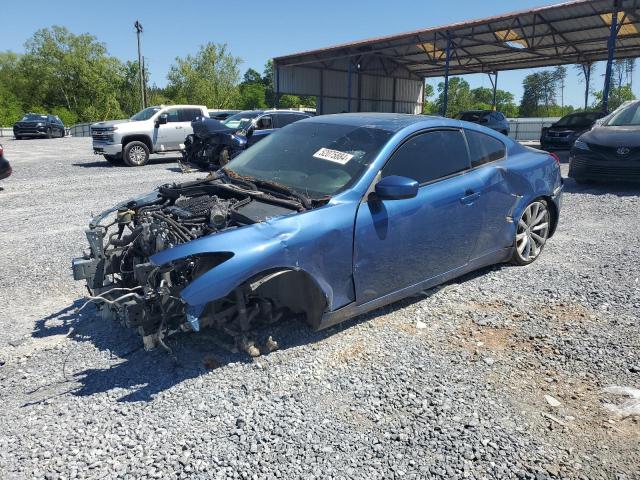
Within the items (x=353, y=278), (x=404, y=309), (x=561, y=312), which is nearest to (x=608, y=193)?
(x=561, y=312)

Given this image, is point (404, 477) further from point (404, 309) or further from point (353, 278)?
point (404, 309)

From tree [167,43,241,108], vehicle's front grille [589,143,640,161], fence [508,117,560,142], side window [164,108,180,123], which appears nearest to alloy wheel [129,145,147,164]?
side window [164,108,180,123]

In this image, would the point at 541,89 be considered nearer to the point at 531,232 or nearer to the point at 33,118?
the point at 33,118

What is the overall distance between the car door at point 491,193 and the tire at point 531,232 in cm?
30

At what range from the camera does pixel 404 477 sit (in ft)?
7.55

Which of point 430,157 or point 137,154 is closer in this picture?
point 430,157

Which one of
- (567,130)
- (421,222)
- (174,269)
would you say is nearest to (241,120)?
(421,222)

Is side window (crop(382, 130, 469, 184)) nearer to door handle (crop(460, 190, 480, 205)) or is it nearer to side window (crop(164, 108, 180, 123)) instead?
door handle (crop(460, 190, 480, 205))

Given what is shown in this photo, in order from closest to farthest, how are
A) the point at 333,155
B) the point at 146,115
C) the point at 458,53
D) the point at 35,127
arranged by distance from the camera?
1. the point at 333,155
2. the point at 146,115
3. the point at 458,53
4. the point at 35,127

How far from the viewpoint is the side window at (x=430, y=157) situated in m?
3.81

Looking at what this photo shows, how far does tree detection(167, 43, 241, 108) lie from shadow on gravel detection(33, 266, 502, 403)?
56013 mm

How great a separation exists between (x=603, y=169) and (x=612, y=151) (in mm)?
352

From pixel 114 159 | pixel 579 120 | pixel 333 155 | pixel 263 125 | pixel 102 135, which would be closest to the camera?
pixel 333 155

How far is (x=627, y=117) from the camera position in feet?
31.6
